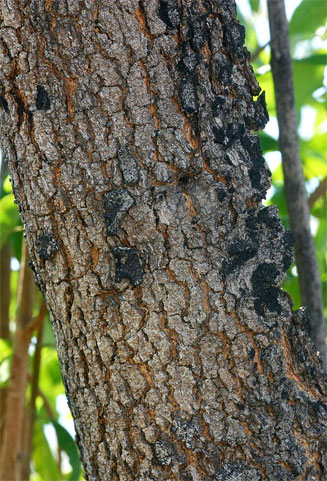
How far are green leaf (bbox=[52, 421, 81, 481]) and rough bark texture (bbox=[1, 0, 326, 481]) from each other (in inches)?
26.2

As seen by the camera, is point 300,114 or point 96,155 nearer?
point 96,155

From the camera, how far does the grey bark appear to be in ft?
3.51

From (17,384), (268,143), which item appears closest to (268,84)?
(268,143)

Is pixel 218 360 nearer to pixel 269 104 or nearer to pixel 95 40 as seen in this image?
pixel 95 40

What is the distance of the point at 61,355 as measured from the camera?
685 mm

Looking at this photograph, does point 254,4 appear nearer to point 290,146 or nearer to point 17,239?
point 290,146

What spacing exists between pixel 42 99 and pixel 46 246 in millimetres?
159

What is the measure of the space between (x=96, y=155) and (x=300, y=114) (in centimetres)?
83

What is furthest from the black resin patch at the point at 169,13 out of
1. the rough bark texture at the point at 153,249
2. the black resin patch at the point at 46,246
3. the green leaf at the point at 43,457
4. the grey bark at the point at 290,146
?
the green leaf at the point at 43,457

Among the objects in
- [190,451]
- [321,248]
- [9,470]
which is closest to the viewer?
[190,451]

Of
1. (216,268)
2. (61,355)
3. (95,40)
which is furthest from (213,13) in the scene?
(61,355)

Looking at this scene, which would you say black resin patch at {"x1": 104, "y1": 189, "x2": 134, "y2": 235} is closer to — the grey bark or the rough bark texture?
the rough bark texture

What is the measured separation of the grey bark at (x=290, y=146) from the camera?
1.07m

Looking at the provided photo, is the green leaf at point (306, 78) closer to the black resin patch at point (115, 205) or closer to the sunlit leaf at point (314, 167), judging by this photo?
the sunlit leaf at point (314, 167)
